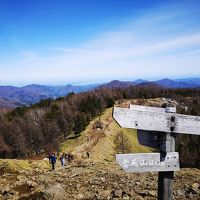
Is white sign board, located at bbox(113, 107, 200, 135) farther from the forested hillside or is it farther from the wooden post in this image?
the forested hillside

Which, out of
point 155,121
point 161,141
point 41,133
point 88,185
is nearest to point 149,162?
point 161,141

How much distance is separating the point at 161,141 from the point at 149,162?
0.48 meters

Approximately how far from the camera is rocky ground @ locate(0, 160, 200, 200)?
14.7m

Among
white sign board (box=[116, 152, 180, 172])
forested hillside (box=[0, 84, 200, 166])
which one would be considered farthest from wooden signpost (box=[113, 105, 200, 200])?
forested hillside (box=[0, 84, 200, 166])

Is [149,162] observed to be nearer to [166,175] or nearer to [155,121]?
[166,175]

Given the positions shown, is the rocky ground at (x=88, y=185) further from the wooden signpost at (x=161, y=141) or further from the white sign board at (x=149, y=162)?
the white sign board at (x=149, y=162)

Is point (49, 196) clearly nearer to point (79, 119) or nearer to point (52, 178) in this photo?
point (52, 178)

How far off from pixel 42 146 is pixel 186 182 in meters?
51.2

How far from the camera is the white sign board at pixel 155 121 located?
515 centimetres

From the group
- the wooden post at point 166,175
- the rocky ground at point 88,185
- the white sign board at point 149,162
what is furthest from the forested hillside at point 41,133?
the white sign board at point 149,162

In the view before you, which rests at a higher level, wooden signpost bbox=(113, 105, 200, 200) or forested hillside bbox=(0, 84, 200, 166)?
wooden signpost bbox=(113, 105, 200, 200)

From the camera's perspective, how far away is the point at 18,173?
2095cm

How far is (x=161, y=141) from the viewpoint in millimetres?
5641

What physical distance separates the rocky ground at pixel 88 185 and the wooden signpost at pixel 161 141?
29.9 ft
